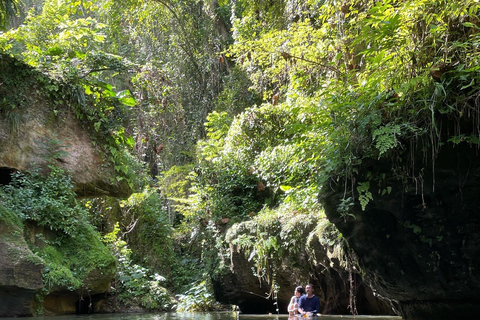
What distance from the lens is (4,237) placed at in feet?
28.2

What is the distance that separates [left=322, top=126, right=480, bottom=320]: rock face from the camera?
A: 553 centimetres

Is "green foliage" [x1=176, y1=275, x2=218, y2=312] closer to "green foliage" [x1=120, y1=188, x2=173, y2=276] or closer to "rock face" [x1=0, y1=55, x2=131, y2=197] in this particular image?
"green foliage" [x1=120, y1=188, x2=173, y2=276]

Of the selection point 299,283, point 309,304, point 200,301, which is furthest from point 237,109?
point 309,304

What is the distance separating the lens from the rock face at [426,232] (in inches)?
218

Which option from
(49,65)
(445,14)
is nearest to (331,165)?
(445,14)

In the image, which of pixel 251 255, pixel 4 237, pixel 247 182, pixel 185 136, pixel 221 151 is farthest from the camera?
pixel 185 136

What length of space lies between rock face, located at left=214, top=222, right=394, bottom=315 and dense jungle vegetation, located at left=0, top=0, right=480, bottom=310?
0.42m

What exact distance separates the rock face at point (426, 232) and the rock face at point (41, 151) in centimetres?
632

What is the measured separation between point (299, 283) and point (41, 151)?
6.80m

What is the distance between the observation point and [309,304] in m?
8.73

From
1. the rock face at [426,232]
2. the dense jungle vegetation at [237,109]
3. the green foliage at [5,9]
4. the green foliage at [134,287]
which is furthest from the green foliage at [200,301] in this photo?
the green foliage at [5,9]

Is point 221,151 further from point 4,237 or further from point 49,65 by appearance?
point 4,237

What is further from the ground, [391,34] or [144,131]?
[144,131]

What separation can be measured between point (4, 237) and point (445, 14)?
329 inches
